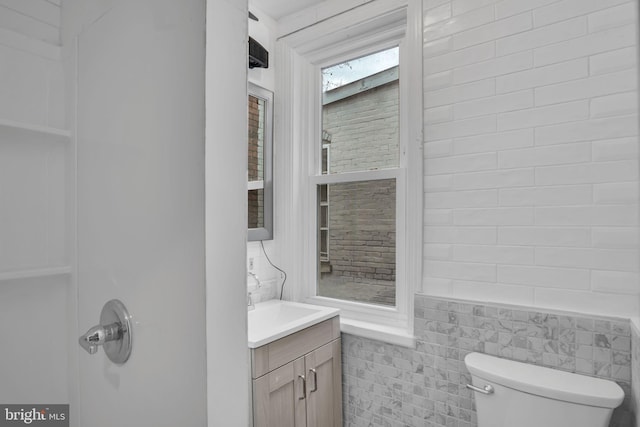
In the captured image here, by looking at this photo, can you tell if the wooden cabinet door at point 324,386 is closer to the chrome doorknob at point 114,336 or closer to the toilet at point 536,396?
the toilet at point 536,396

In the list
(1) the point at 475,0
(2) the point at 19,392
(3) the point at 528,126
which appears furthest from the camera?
(1) the point at 475,0

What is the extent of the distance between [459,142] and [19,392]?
1.73m

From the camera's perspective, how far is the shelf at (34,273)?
33.5 inches

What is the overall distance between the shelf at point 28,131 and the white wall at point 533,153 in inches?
55.3

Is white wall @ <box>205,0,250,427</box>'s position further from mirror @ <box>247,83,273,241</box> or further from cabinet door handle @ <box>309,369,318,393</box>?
mirror @ <box>247,83,273,241</box>

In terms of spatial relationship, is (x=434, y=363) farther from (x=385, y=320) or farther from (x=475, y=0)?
(x=475, y=0)

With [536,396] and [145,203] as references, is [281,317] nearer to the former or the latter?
[536,396]

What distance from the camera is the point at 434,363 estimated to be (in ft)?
5.37

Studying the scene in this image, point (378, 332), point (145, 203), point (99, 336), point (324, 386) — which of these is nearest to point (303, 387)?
point (324, 386)

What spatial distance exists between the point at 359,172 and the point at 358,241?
1.29 feet

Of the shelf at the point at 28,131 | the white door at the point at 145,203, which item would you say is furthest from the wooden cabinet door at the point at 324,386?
the shelf at the point at 28,131

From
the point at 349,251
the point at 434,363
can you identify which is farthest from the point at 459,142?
the point at 434,363

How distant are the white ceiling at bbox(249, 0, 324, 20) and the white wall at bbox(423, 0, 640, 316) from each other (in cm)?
75

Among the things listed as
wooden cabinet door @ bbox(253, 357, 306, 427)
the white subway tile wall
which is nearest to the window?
wooden cabinet door @ bbox(253, 357, 306, 427)
